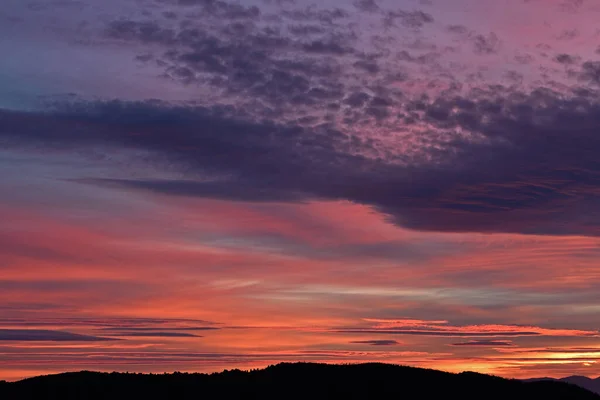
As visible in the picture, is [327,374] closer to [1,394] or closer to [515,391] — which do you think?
[515,391]

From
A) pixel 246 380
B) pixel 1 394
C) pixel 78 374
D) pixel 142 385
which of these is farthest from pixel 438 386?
pixel 1 394

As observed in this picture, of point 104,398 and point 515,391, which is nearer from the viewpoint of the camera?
point 104,398

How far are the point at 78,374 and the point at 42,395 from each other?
5.45m

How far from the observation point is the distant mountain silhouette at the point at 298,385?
72812mm

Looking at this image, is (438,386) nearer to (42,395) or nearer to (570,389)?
(570,389)

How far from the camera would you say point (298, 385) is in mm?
74438

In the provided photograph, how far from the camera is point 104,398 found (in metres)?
71.8

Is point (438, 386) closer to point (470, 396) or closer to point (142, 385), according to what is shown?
point (470, 396)

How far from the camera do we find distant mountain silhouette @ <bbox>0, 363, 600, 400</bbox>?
7281 cm

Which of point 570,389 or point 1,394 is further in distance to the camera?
point 570,389

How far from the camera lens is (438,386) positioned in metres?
76.6

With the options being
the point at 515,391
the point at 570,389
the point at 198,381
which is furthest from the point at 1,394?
the point at 570,389

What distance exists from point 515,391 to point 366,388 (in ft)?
47.9

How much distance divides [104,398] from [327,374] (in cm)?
→ 2049
